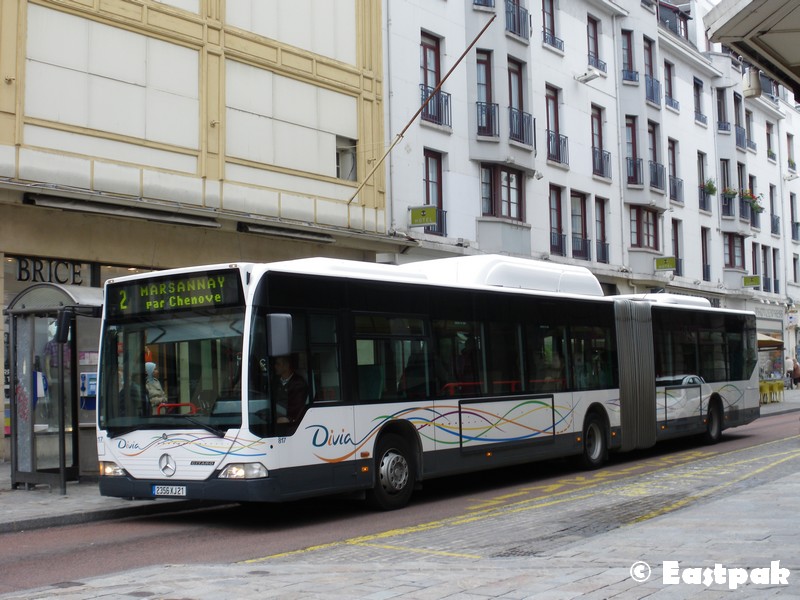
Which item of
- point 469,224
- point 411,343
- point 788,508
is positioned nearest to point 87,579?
point 411,343

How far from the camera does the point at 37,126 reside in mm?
17625

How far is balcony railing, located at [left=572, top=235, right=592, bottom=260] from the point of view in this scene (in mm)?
33969

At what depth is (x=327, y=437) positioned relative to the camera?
37.9ft

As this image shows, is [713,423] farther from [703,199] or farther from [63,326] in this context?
[703,199]

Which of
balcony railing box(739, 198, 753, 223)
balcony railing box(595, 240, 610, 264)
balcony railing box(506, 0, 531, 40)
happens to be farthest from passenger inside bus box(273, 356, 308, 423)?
balcony railing box(739, 198, 753, 223)

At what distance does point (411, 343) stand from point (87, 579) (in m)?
5.96

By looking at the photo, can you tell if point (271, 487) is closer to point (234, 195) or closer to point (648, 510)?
point (648, 510)

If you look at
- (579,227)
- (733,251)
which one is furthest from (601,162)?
(733,251)

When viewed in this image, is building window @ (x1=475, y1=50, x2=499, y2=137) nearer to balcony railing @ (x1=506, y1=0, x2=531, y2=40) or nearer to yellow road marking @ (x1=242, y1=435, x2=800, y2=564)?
balcony railing @ (x1=506, y1=0, x2=531, y2=40)

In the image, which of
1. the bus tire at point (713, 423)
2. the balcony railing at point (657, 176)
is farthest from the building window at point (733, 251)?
the bus tire at point (713, 423)

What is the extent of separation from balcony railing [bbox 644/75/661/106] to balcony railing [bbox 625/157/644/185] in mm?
2672

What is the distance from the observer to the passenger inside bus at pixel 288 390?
432 inches

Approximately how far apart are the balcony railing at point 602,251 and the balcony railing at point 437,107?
A: 10.1 m

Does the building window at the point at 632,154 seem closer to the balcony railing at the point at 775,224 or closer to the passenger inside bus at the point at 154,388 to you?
the balcony railing at the point at 775,224
